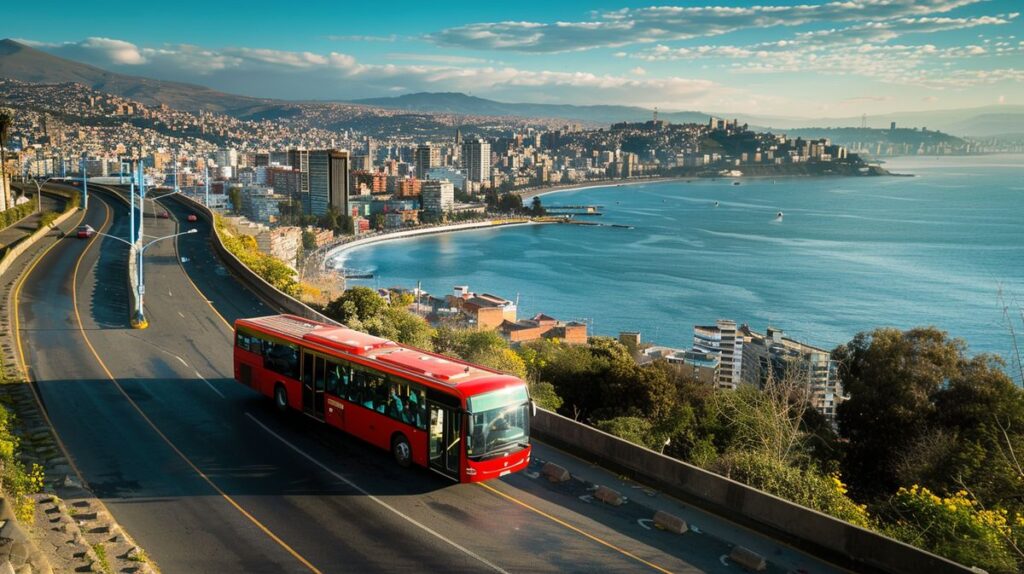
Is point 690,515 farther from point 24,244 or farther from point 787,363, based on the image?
point 24,244

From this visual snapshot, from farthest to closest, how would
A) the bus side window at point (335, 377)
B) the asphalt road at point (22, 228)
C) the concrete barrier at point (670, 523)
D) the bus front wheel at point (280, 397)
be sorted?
the asphalt road at point (22, 228), the bus front wheel at point (280, 397), the bus side window at point (335, 377), the concrete barrier at point (670, 523)

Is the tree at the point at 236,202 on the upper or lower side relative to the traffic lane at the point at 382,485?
lower

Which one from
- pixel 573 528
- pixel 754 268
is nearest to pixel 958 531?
pixel 573 528

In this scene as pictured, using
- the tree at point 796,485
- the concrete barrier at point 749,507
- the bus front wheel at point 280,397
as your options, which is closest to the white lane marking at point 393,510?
the bus front wheel at point 280,397

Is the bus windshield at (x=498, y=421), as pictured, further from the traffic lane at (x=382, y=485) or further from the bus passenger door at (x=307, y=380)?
the bus passenger door at (x=307, y=380)

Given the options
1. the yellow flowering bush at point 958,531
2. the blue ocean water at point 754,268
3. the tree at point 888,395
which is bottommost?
the blue ocean water at point 754,268

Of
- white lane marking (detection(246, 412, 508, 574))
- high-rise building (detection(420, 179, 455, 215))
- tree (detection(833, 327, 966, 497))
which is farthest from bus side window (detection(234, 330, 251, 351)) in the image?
high-rise building (detection(420, 179, 455, 215))

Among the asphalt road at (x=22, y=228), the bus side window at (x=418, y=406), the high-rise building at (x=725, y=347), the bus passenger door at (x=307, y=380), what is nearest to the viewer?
the bus side window at (x=418, y=406)

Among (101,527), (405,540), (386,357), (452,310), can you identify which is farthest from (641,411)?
(452,310)
